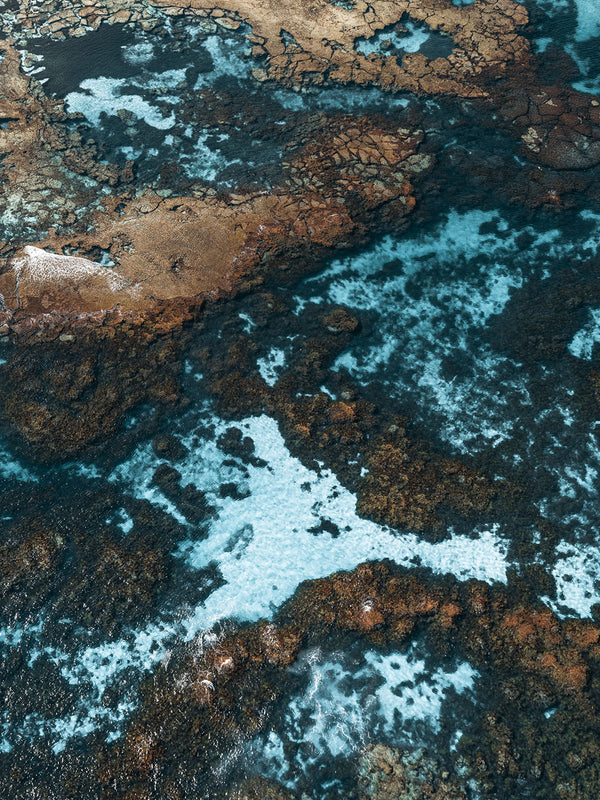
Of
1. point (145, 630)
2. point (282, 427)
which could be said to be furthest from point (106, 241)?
point (145, 630)

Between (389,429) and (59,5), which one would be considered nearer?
(389,429)

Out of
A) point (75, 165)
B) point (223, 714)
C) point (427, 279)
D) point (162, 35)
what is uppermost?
point (162, 35)

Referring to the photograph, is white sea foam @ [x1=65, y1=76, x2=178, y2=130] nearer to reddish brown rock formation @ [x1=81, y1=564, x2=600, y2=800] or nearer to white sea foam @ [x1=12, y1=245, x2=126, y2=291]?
white sea foam @ [x1=12, y1=245, x2=126, y2=291]

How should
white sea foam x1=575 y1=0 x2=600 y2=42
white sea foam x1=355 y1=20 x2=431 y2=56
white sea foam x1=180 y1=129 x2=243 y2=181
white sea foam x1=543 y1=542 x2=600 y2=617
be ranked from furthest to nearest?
white sea foam x1=575 y1=0 x2=600 y2=42 → white sea foam x1=355 y1=20 x2=431 y2=56 → white sea foam x1=180 y1=129 x2=243 y2=181 → white sea foam x1=543 y1=542 x2=600 y2=617

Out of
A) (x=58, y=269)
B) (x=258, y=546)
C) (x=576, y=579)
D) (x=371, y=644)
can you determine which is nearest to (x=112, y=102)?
(x=58, y=269)

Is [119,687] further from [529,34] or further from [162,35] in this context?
[529,34]

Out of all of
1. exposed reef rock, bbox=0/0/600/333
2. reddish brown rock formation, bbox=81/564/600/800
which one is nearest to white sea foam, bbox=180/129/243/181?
exposed reef rock, bbox=0/0/600/333

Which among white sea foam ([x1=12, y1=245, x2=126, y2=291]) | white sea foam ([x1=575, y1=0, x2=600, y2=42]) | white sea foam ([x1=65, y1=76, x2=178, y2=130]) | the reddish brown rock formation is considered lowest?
the reddish brown rock formation

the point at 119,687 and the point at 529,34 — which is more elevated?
the point at 529,34
